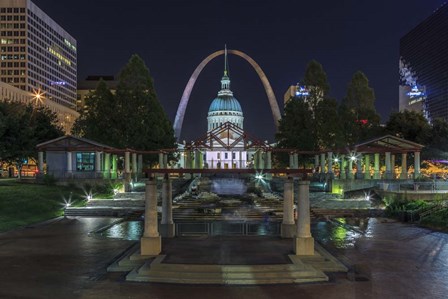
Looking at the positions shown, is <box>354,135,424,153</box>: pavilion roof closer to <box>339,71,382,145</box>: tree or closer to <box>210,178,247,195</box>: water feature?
<box>339,71,382,145</box>: tree

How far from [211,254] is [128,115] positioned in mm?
53801

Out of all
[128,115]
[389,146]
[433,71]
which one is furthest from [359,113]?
[433,71]

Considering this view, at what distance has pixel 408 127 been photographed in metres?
76.1

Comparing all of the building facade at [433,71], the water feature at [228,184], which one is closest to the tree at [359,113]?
the water feature at [228,184]

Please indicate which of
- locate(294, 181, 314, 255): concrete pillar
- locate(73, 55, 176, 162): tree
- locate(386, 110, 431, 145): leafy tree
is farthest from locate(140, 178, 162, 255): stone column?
locate(386, 110, 431, 145): leafy tree

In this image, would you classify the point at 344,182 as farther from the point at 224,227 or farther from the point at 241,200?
the point at 224,227

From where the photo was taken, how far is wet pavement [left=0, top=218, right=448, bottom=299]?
1747 cm

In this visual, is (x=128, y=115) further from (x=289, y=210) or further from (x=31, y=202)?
(x=289, y=210)

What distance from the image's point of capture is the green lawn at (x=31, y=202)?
37.1 m

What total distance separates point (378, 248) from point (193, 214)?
57.8 feet

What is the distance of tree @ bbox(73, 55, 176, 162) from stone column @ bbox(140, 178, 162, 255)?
4989 centimetres

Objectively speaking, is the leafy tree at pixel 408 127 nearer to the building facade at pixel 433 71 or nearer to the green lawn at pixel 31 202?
the green lawn at pixel 31 202

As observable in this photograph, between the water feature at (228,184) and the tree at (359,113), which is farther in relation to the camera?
the tree at (359,113)

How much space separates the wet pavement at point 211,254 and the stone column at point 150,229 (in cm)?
115
